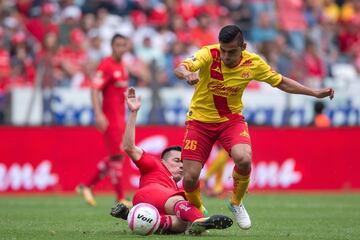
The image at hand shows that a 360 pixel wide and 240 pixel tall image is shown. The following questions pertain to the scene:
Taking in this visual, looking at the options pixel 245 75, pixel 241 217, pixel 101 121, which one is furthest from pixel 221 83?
pixel 101 121

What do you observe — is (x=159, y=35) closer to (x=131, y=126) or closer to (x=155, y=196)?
(x=131, y=126)

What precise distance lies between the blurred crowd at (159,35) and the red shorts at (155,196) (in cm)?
1051

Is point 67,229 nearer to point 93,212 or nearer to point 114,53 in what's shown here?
point 93,212

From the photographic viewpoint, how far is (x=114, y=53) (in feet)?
55.7

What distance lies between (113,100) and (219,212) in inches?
126

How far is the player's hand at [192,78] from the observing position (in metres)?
10.0

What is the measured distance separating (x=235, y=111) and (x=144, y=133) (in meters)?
10.2

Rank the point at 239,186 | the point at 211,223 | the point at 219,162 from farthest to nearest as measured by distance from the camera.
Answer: the point at 219,162
the point at 239,186
the point at 211,223

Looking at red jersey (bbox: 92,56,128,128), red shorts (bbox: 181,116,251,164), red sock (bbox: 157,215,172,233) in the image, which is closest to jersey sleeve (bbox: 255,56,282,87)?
red shorts (bbox: 181,116,251,164)

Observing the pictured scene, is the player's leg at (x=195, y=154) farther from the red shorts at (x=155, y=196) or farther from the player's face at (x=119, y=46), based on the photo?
the player's face at (x=119, y=46)

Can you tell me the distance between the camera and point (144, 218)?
10656 mm

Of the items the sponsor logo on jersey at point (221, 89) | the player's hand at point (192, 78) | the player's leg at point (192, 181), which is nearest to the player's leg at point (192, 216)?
the player's leg at point (192, 181)

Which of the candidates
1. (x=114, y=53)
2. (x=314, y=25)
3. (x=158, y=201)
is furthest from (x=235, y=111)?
(x=314, y=25)

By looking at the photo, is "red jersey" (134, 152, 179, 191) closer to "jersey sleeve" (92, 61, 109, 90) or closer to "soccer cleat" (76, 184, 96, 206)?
"jersey sleeve" (92, 61, 109, 90)
